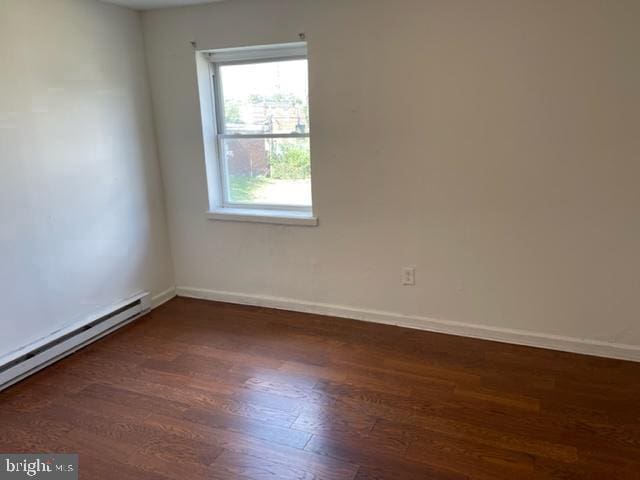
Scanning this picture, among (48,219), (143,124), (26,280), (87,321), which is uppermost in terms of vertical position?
(143,124)

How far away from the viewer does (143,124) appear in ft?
11.6

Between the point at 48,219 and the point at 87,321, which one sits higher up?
the point at 48,219

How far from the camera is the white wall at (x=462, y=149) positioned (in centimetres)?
254

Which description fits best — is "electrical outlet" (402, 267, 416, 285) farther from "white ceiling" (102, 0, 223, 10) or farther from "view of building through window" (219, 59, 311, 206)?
"white ceiling" (102, 0, 223, 10)

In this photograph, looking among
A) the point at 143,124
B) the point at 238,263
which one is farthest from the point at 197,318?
the point at 143,124

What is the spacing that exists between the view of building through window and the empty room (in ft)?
0.06

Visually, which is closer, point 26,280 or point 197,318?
point 26,280

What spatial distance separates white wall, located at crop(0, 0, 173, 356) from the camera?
2.62m

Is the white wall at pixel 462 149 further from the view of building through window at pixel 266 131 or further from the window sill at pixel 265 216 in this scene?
the view of building through window at pixel 266 131

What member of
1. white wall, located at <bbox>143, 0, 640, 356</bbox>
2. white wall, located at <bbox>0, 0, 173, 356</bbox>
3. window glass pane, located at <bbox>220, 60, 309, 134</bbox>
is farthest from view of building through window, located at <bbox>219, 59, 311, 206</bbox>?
white wall, located at <bbox>0, 0, 173, 356</bbox>

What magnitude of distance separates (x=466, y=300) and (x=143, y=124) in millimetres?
2660

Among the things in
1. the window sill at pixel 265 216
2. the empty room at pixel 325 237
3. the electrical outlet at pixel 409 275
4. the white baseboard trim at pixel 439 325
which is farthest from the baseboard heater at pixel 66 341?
the electrical outlet at pixel 409 275

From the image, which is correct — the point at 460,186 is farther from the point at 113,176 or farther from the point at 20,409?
the point at 20,409

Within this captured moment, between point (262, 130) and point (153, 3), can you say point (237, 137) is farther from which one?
point (153, 3)
